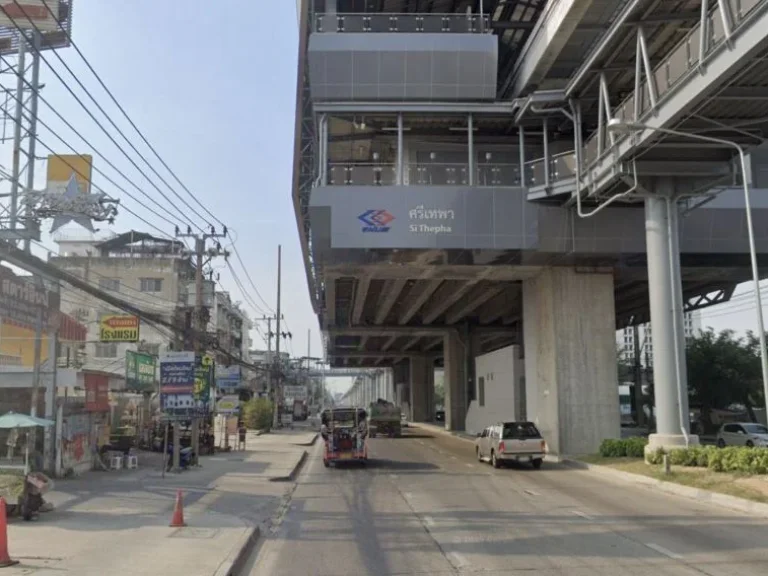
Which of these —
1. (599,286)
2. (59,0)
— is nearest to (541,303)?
(599,286)

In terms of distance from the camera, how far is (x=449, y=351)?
6400cm

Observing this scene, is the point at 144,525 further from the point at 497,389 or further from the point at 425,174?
the point at 497,389

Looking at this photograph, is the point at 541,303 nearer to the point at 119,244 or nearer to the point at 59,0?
the point at 59,0

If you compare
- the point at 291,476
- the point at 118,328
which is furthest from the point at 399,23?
the point at 118,328

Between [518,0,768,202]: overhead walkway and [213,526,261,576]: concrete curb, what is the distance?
1489 centimetres

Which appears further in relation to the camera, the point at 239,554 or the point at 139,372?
the point at 139,372

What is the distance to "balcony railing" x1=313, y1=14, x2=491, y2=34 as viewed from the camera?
3294 cm

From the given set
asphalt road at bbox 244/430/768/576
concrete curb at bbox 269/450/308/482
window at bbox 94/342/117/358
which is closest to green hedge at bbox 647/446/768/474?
asphalt road at bbox 244/430/768/576

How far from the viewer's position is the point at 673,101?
71.4ft

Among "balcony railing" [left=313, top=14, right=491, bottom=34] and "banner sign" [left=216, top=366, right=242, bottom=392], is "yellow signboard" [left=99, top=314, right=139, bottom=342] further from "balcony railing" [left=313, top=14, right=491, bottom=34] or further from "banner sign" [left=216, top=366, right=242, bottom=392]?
"balcony railing" [left=313, top=14, right=491, bottom=34]

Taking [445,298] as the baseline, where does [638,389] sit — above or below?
below

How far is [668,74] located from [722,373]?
40680mm

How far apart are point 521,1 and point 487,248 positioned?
1362 cm

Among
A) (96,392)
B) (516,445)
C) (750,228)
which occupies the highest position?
(750,228)
